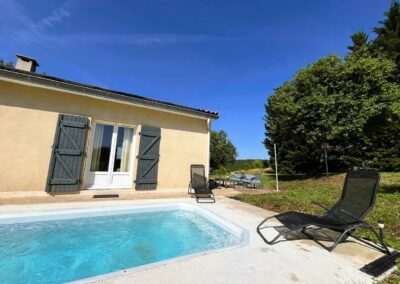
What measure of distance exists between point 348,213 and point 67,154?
7039 millimetres

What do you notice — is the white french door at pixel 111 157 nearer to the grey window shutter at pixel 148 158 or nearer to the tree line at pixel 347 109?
the grey window shutter at pixel 148 158

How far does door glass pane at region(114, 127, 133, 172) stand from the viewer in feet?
23.2

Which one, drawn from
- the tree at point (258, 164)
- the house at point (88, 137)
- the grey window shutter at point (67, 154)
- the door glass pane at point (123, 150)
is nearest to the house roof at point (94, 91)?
the house at point (88, 137)

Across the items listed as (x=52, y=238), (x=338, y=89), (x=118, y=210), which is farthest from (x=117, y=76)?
(x=338, y=89)

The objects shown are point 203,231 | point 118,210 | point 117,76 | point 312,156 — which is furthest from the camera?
point 312,156

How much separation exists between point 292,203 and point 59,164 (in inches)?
286

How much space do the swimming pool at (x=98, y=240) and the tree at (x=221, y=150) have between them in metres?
17.8

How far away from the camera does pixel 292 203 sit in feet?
20.0

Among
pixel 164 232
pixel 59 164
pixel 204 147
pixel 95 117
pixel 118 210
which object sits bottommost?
pixel 164 232

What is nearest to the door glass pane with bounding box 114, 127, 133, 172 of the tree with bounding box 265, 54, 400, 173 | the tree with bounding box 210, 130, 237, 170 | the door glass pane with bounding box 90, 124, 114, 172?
the door glass pane with bounding box 90, 124, 114, 172

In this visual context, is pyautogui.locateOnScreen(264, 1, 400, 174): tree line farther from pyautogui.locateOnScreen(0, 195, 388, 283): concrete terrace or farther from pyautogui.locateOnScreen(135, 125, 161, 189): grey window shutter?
A: pyautogui.locateOnScreen(0, 195, 388, 283): concrete terrace

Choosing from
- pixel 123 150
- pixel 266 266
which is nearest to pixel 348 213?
pixel 266 266

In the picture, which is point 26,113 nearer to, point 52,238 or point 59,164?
point 59,164

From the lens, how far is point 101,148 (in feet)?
22.4
